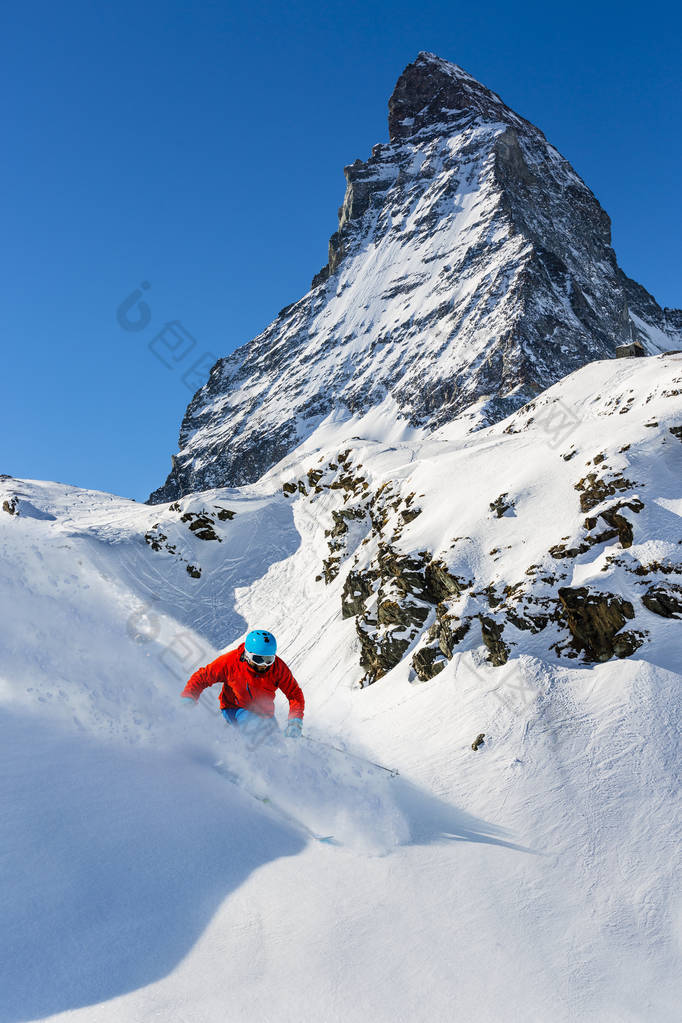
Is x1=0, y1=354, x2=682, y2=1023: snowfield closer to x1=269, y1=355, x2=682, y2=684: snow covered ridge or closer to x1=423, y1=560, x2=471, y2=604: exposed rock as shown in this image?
x1=269, y1=355, x2=682, y2=684: snow covered ridge

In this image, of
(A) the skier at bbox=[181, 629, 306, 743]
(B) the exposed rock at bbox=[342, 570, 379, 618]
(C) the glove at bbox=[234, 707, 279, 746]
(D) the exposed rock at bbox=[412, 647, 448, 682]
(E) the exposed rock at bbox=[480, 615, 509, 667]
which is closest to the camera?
(C) the glove at bbox=[234, 707, 279, 746]

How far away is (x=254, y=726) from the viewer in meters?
7.11

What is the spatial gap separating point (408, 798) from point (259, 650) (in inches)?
96.4

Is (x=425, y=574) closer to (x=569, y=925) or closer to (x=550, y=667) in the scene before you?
(x=550, y=667)

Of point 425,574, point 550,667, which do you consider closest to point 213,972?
point 550,667

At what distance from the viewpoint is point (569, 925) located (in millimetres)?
4977

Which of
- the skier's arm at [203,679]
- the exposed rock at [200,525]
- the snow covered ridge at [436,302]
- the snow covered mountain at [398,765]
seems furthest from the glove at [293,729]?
the snow covered ridge at [436,302]

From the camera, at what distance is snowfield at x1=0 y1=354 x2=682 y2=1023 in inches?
146

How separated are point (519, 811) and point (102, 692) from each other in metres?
4.96

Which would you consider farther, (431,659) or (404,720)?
(431,659)

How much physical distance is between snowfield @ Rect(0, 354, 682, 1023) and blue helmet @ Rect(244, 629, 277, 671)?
0.77 meters

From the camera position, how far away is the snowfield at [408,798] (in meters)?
3.71

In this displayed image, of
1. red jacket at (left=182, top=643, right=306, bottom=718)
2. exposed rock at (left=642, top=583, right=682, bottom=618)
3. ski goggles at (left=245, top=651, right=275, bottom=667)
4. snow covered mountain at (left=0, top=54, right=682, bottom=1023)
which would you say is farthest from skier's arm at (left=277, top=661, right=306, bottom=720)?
exposed rock at (left=642, top=583, right=682, bottom=618)

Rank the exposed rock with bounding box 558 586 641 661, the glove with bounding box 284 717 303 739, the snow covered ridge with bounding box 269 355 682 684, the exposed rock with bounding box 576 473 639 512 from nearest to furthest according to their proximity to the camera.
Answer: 1. the glove with bounding box 284 717 303 739
2. the exposed rock with bounding box 558 586 641 661
3. the snow covered ridge with bounding box 269 355 682 684
4. the exposed rock with bounding box 576 473 639 512
